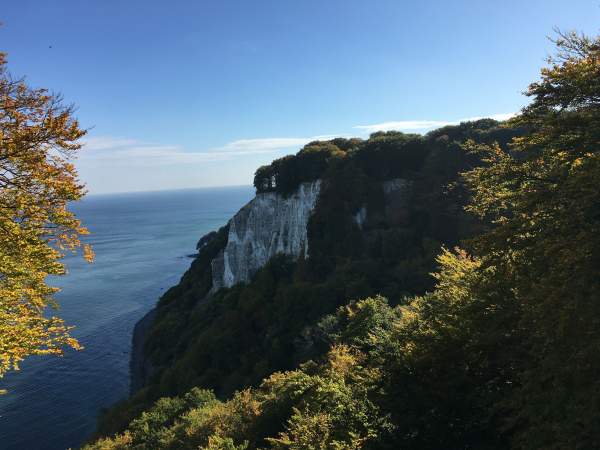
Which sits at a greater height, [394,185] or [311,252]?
[394,185]

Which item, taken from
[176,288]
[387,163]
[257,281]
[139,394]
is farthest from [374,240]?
[176,288]

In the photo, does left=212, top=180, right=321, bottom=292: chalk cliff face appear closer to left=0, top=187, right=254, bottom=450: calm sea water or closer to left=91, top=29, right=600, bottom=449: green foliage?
left=0, top=187, right=254, bottom=450: calm sea water

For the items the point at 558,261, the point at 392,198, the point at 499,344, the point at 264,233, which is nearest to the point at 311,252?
the point at 392,198

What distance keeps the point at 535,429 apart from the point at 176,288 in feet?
250

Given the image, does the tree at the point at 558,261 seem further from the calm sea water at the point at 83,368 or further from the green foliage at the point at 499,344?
the calm sea water at the point at 83,368

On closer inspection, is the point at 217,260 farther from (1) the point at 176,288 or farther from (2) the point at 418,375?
(2) the point at 418,375

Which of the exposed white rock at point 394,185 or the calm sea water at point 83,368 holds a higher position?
the exposed white rock at point 394,185

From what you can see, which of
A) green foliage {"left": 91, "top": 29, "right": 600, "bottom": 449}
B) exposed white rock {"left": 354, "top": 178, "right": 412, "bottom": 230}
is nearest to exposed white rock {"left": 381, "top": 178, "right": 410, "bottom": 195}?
exposed white rock {"left": 354, "top": 178, "right": 412, "bottom": 230}

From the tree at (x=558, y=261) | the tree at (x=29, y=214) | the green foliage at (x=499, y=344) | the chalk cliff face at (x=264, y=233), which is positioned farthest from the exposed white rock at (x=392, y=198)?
the tree at (x=29, y=214)

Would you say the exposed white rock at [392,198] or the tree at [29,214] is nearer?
the tree at [29,214]

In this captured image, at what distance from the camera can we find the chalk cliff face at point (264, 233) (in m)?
56.2

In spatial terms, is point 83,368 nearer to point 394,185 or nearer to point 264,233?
point 264,233

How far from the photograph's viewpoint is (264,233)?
63.4m

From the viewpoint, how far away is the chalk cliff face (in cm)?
5622
